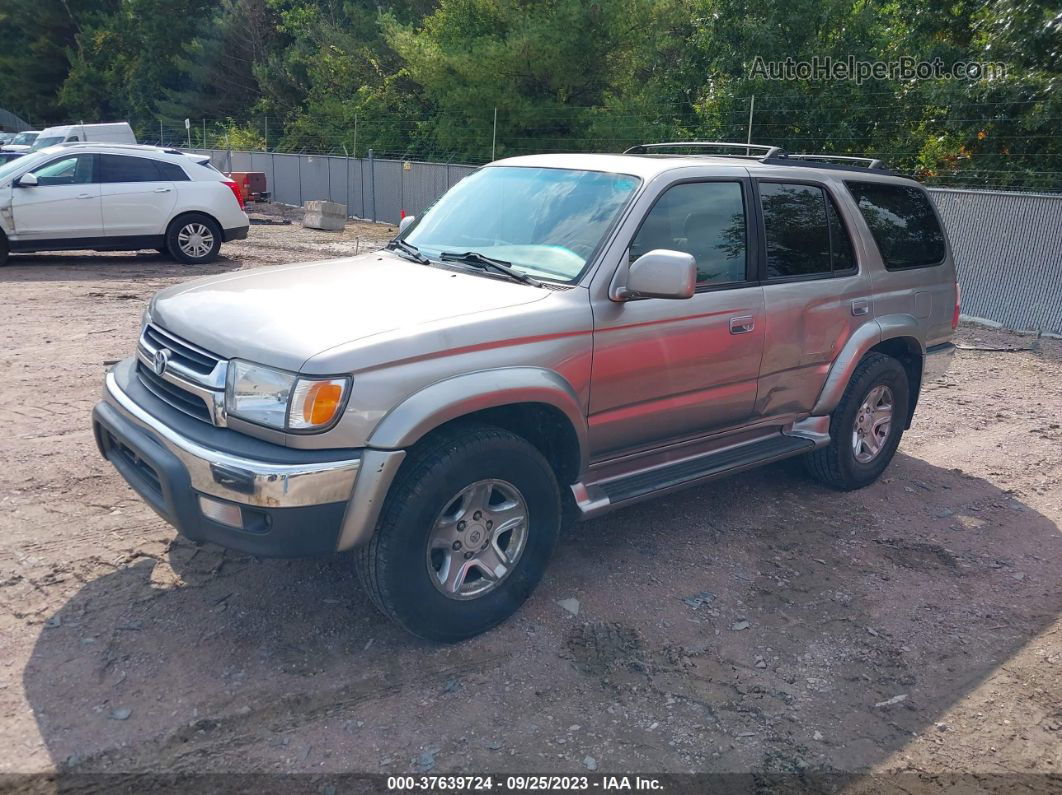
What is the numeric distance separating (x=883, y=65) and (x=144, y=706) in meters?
15.5

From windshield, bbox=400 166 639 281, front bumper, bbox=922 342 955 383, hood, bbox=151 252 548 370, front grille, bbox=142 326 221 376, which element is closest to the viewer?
hood, bbox=151 252 548 370

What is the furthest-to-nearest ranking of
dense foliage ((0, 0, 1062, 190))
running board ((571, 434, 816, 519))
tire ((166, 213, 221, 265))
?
tire ((166, 213, 221, 265)) < dense foliage ((0, 0, 1062, 190)) < running board ((571, 434, 816, 519))

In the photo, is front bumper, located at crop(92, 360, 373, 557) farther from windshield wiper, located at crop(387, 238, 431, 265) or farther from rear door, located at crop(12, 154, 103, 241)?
rear door, located at crop(12, 154, 103, 241)

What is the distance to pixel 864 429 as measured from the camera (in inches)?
226

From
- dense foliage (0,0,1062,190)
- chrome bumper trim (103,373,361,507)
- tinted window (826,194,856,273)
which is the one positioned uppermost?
dense foliage (0,0,1062,190)

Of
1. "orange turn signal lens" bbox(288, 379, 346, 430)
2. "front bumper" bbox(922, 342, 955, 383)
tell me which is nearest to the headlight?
"orange turn signal lens" bbox(288, 379, 346, 430)

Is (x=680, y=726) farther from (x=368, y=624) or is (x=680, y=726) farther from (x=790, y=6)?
(x=790, y=6)

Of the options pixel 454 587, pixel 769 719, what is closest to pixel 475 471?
pixel 454 587

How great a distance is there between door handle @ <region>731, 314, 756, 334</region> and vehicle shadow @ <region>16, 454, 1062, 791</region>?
1174 mm

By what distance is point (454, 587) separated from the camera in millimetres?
3760

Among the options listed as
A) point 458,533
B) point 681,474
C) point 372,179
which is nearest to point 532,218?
point 681,474

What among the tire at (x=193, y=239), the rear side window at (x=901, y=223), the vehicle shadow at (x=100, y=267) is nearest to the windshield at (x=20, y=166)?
the vehicle shadow at (x=100, y=267)

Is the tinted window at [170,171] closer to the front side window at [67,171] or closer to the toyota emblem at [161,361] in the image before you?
the front side window at [67,171]

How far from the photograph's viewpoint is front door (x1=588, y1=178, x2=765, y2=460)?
4152 millimetres
